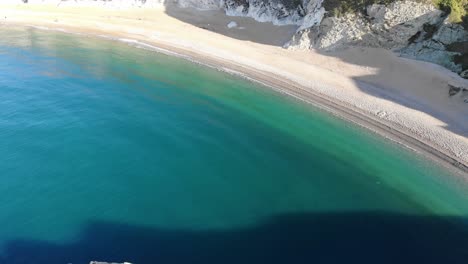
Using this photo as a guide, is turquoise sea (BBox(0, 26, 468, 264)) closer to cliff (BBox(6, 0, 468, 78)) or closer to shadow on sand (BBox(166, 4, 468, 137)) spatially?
shadow on sand (BBox(166, 4, 468, 137))

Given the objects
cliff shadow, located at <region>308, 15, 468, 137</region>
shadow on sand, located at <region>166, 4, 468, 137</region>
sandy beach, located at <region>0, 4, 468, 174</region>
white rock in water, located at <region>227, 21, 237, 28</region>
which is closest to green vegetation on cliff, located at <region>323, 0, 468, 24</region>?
cliff shadow, located at <region>308, 15, 468, 137</region>

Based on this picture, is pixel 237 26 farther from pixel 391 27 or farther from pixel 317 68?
pixel 391 27

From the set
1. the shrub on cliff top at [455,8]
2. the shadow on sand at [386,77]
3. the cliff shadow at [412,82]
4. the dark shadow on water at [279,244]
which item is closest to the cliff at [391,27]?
the shrub on cliff top at [455,8]

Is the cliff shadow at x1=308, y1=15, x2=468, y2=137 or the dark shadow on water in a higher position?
the cliff shadow at x1=308, y1=15, x2=468, y2=137

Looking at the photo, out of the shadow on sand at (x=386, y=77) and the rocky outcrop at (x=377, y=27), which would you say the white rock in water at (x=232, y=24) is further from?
the rocky outcrop at (x=377, y=27)

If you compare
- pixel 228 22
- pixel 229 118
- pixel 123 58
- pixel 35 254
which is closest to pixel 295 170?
pixel 229 118

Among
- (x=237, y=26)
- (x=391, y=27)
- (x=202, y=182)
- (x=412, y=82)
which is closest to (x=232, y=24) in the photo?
(x=237, y=26)
